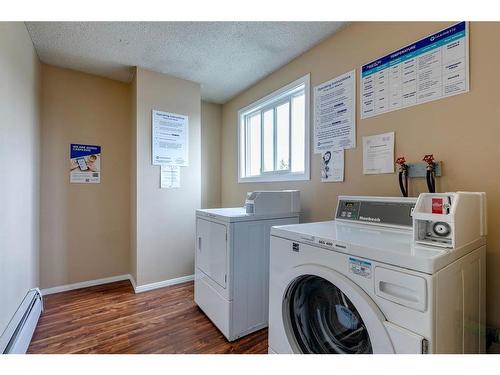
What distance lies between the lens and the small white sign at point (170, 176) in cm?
259

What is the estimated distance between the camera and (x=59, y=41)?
199cm

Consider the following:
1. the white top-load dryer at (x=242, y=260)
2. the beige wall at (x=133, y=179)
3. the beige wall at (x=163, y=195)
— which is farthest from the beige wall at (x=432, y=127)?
the beige wall at (x=133, y=179)

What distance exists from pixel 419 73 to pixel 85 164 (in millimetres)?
3058

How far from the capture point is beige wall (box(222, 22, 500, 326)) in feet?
3.67

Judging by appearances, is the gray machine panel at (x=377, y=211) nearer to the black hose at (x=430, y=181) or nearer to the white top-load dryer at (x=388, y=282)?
the white top-load dryer at (x=388, y=282)

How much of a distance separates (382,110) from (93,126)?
2.82m

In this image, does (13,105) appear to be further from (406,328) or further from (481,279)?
(481,279)

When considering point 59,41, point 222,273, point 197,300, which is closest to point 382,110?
point 222,273

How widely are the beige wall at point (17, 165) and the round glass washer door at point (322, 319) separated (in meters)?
1.64

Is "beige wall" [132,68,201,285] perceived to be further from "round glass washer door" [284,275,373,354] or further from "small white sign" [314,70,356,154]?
"round glass washer door" [284,275,373,354]

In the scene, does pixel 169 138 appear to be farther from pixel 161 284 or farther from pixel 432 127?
pixel 432 127

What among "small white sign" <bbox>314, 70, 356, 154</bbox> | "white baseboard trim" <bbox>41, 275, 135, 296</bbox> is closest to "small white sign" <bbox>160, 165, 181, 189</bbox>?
"white baseboard trim" <bbox>41, 275, 135, 296</bbox>

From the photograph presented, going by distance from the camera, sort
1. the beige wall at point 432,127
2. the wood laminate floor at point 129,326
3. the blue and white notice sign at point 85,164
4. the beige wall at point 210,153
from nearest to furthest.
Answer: the beige wall at point 432,127, the wood laminate floor at point 129,326, the blue and white notice sign at point 85,164, the beige wall at point 210,153
